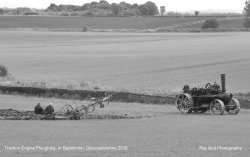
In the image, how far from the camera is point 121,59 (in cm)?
6969

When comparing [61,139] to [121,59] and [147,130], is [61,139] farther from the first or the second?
[121,59]

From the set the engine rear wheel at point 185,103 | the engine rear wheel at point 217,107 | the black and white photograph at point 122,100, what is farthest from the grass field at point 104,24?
the engine rear wheel at point 217,107

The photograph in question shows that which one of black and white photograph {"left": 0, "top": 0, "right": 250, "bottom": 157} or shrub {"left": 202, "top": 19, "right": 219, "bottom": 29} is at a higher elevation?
shrub {"left": 202, "top": 19, "right": 219, "bottom": 29}

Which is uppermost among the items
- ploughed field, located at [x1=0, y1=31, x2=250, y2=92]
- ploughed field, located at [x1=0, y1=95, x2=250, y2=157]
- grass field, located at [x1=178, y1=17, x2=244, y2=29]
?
grass field, located at [x1=178, y1=17, x2=244, y2=29]

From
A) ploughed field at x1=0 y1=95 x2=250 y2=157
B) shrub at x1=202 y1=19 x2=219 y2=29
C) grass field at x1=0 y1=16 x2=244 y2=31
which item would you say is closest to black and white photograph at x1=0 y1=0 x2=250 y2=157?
ploughed field at x1=0 y1=95 x2=250 y2=157

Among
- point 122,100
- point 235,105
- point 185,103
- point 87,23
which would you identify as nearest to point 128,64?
point 122,100

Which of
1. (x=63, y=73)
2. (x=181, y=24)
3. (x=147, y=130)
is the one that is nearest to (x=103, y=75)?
(x=63, y=73)

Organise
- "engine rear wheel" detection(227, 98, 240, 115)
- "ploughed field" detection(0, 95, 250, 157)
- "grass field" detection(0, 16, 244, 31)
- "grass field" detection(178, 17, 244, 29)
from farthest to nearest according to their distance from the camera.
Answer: "grass field" detection(178, 17, 244, 29), "grass field" detection(0, 16, 244, 31), "engine rear wheel" detection(227, 98, 240, 115), "ploughed field" detection(0, 95, 250, 157)

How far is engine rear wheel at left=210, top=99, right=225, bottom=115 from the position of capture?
82.6ft

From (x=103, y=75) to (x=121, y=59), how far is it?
17.3 m

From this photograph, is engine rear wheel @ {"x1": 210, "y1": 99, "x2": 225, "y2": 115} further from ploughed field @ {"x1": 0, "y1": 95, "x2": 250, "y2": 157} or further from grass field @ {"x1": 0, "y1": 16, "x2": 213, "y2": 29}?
grass field @ {"x1": 0, "y1": 16, "x2": 213, "y2": 29}

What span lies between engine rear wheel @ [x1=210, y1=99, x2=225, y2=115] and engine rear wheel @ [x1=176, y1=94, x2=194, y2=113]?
3.35 feet

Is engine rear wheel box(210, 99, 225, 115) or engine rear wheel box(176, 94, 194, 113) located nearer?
engine rear wheel box(210, 99, 225, 115)

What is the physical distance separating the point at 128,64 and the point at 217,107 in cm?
3852
